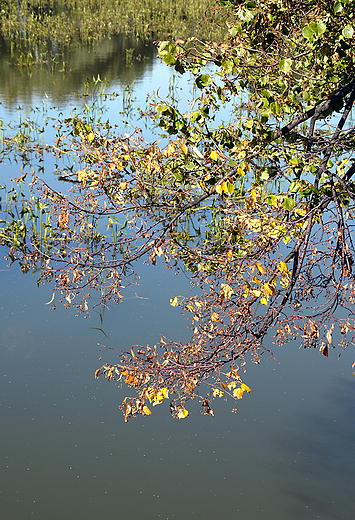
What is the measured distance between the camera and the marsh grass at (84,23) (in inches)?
674

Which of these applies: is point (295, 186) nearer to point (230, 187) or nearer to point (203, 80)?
point (230, 187)

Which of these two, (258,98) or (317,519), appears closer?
(258,98)

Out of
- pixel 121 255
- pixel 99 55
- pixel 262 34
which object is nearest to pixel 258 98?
pixel 262 34

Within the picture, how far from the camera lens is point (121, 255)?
21.6 feet

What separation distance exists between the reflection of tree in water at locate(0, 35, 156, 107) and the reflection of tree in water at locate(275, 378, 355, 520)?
9.25 m

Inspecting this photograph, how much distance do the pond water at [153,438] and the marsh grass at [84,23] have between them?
11647 mm

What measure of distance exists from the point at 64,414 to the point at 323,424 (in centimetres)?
196

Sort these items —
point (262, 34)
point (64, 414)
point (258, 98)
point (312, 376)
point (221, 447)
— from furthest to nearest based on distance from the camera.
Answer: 1. point (312, 376)
2. point (64, 414)
3. point (221, 447)
4. point (262, 34)
5. point (258, 98)

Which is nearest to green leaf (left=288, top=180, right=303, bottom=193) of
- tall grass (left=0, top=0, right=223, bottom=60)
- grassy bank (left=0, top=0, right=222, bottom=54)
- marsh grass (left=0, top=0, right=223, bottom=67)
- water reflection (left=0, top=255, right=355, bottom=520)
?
water reflection (left=0, top=255, right=355, bottom=520)

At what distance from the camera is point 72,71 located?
47.5 feet

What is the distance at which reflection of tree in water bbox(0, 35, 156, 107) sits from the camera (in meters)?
12.3

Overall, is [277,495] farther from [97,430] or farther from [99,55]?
[99,55]

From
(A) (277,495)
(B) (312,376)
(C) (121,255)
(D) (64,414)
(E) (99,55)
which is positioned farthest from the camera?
(E) (99,55)

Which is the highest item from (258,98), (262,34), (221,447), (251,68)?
(262,34)
